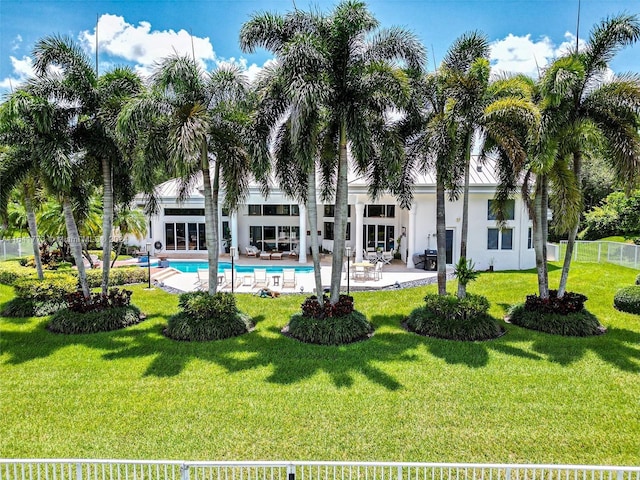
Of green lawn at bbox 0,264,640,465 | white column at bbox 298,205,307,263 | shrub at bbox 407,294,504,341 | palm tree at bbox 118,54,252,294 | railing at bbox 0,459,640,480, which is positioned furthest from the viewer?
white column at bbox 298,205,307,263

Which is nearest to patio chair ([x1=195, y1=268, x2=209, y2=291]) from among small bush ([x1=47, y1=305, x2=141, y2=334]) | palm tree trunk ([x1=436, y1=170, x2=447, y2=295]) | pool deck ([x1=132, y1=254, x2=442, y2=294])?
pool deck ([x1=132, y1=254, x2=442, y2=294])

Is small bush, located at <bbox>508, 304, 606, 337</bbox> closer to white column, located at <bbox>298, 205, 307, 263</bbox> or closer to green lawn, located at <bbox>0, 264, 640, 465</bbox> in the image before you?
green lawn, located at <bbox>0, 264, 640, 465</bbox>

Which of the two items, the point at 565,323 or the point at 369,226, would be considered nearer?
the point at 565,323

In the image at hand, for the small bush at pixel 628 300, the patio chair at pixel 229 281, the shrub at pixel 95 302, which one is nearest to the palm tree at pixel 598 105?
the small bush at pixel 628 300

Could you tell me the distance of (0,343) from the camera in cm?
1169

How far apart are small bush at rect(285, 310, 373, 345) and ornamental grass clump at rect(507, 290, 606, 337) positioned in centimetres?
520

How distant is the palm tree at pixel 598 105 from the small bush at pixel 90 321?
1352 cm

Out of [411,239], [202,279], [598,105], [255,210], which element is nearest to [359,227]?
[411,239]

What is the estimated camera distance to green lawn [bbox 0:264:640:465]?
670 centimetres

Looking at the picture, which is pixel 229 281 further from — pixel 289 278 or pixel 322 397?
pixel 322 397

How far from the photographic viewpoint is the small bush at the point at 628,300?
1427 centimetres

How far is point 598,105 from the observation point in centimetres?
1174

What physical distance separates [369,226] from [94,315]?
17.4 m

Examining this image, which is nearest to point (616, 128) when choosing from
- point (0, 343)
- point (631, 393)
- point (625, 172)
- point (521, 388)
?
point (625, 172)
